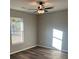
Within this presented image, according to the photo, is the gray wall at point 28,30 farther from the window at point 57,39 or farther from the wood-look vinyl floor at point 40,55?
the window at point 57,39

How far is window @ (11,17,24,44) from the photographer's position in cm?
572

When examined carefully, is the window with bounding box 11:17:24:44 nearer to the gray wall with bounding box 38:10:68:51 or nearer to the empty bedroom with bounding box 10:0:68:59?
the empty bedroom with bounding box 10:0:68:59

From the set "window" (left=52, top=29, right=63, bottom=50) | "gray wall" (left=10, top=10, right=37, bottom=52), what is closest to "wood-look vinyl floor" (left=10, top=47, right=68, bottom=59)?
"gray wall" (left=10, top=10, right=37, bottom=52)

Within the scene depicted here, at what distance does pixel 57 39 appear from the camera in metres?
6.54

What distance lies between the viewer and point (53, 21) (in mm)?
6762

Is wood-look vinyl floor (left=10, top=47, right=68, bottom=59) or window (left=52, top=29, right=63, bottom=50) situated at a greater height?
window (left=52, top=29, right=63, bottom=50)

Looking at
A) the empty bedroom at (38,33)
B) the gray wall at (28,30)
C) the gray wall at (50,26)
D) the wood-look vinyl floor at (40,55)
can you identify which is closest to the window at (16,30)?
the empty bedroom at (38,33)

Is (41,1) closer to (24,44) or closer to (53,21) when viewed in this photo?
(53,21)

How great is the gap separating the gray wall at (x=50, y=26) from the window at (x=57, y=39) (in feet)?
0.70

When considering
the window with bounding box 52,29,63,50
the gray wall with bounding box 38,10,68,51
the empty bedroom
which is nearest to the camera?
the empty bedroom

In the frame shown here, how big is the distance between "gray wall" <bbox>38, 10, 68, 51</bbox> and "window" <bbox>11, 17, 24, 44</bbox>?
169cm

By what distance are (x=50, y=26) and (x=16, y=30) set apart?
227 centimetres
